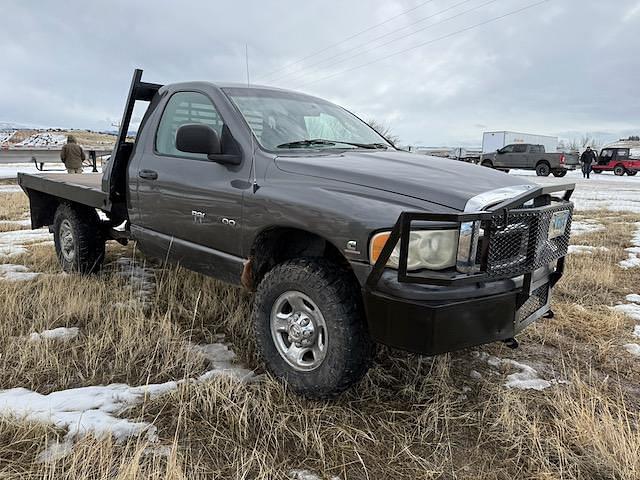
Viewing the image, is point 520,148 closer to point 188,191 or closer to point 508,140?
point 508,140

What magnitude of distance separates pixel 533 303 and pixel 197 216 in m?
2.21

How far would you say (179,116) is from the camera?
3875mm

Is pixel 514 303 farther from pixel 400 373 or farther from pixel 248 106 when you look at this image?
pixel 248 106

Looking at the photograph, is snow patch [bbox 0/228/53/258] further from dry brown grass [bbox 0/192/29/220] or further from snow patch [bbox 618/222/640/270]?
snow patch [bbox 618/222/640/270]

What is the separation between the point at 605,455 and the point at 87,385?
267 centimetres

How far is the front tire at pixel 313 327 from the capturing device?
2521 millimetres

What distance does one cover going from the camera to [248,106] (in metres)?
3.45

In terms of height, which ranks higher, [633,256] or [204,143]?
[204,143]

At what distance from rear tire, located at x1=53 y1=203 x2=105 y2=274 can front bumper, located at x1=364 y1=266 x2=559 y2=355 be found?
3442mm

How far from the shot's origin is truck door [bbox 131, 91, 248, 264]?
10.4ft

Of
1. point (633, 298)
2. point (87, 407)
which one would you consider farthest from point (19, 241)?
point (633, 298)

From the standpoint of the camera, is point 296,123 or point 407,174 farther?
point 296,123

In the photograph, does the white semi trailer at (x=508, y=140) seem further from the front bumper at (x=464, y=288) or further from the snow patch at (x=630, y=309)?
the front bumper at (x=464, y=288)

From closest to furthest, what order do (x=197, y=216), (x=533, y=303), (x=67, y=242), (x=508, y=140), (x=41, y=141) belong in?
(x=533, y=303) → (x=197, y=216) → (x=67, y=242) → (x=508, y=140) → (x=41, y=141)
